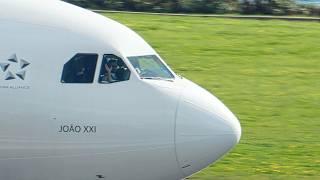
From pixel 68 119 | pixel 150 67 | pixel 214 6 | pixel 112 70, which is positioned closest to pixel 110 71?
pixel 112 70

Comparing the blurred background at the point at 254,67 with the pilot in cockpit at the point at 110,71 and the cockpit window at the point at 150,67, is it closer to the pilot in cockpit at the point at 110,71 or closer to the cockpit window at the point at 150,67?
the cockpit window at the point at 150,67

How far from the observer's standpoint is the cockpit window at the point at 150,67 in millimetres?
11969

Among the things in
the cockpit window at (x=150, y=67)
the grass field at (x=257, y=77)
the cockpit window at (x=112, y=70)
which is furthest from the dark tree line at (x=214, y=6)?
the cockpit window at (x=112, y=70)

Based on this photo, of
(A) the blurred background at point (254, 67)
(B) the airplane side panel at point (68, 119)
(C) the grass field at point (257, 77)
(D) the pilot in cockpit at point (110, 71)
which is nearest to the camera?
(B) the airplane side panel at point (68, 119)

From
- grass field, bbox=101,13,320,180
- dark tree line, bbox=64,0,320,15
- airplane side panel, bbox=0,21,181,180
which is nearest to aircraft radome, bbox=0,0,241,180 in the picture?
airplane side panel, bbox=0,21,181,180

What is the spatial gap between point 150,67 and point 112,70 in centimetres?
57

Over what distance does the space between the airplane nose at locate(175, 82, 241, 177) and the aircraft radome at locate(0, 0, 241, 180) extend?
11mm

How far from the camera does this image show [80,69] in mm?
11727

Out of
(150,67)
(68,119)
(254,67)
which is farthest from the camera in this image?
(254,67)

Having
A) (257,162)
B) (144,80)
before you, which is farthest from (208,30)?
(144,80)

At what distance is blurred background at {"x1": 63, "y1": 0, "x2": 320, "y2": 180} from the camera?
16234mm

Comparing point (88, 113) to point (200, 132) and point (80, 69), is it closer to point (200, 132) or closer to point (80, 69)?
point (80, 69)

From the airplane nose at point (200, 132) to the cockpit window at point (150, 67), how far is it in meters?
0.42

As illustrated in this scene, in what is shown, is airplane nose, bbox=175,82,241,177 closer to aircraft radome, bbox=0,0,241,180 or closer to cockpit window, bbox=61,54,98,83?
aircraft radome, bbox=0,0,241,180
